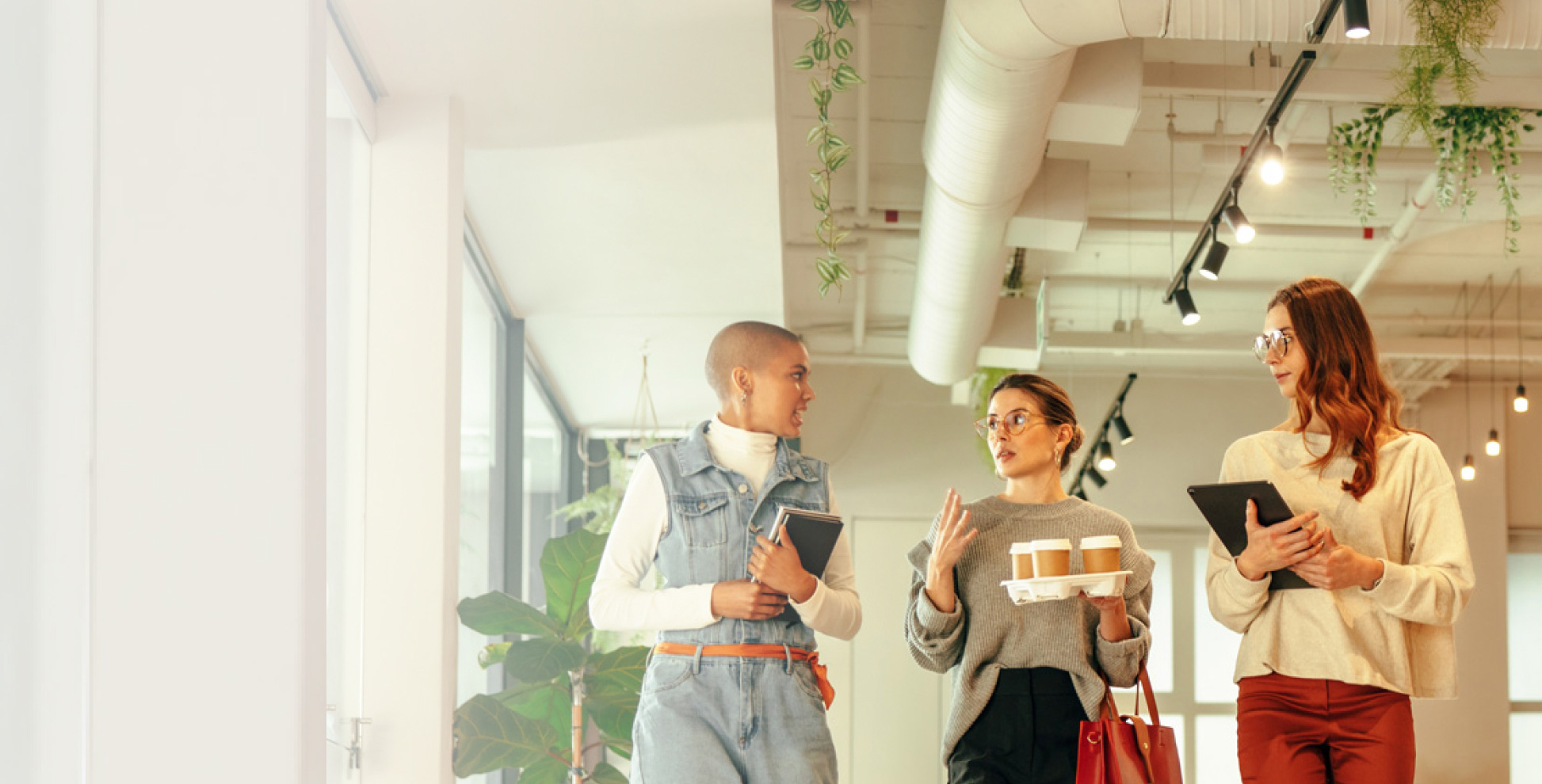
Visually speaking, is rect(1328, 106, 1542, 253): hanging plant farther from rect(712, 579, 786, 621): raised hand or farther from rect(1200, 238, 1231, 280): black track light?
rect(712, 579, 786, 621): raised hand

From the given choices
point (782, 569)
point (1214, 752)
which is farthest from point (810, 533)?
point (1214, 752)

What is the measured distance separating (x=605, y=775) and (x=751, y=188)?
194cm

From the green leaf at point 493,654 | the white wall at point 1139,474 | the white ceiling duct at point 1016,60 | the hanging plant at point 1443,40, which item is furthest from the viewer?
the white wall at point 1139,474

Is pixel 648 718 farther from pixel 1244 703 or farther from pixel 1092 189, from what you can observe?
pixel 1092 189

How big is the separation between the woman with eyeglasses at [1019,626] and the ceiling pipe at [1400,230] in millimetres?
3642

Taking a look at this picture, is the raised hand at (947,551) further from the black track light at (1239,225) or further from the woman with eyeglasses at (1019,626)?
the black track light at (1239,225)

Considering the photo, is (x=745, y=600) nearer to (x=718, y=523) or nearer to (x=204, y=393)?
(x=718, y=523)

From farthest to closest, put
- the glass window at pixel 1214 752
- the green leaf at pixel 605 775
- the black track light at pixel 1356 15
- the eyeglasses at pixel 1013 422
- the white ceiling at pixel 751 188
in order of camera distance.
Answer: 1. the glass window at pixel 1214 752
2. the green leaf at pixel 605 775
3. the white ceiling at pixel 751 188
4. the black track light at pixel 1356 15
5. the eyeglasses at pixel 1013 422

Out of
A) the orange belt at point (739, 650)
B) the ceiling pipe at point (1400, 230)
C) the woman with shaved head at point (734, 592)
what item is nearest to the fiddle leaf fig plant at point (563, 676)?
the woman with shaved head at point (734, 592)

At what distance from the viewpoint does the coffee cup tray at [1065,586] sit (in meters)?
2.32

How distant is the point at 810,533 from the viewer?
2432 millimetres

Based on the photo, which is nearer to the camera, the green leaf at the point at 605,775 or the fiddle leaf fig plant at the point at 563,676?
the fiddle leaf fig plant at the point at 563,676

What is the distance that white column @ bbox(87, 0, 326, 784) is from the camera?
1.19 meters

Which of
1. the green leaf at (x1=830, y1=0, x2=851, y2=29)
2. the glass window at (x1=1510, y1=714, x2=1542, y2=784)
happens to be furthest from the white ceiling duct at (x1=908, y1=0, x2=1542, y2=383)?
the glass window at (x1=1510, y1=714, x2=1542, y2=784)
